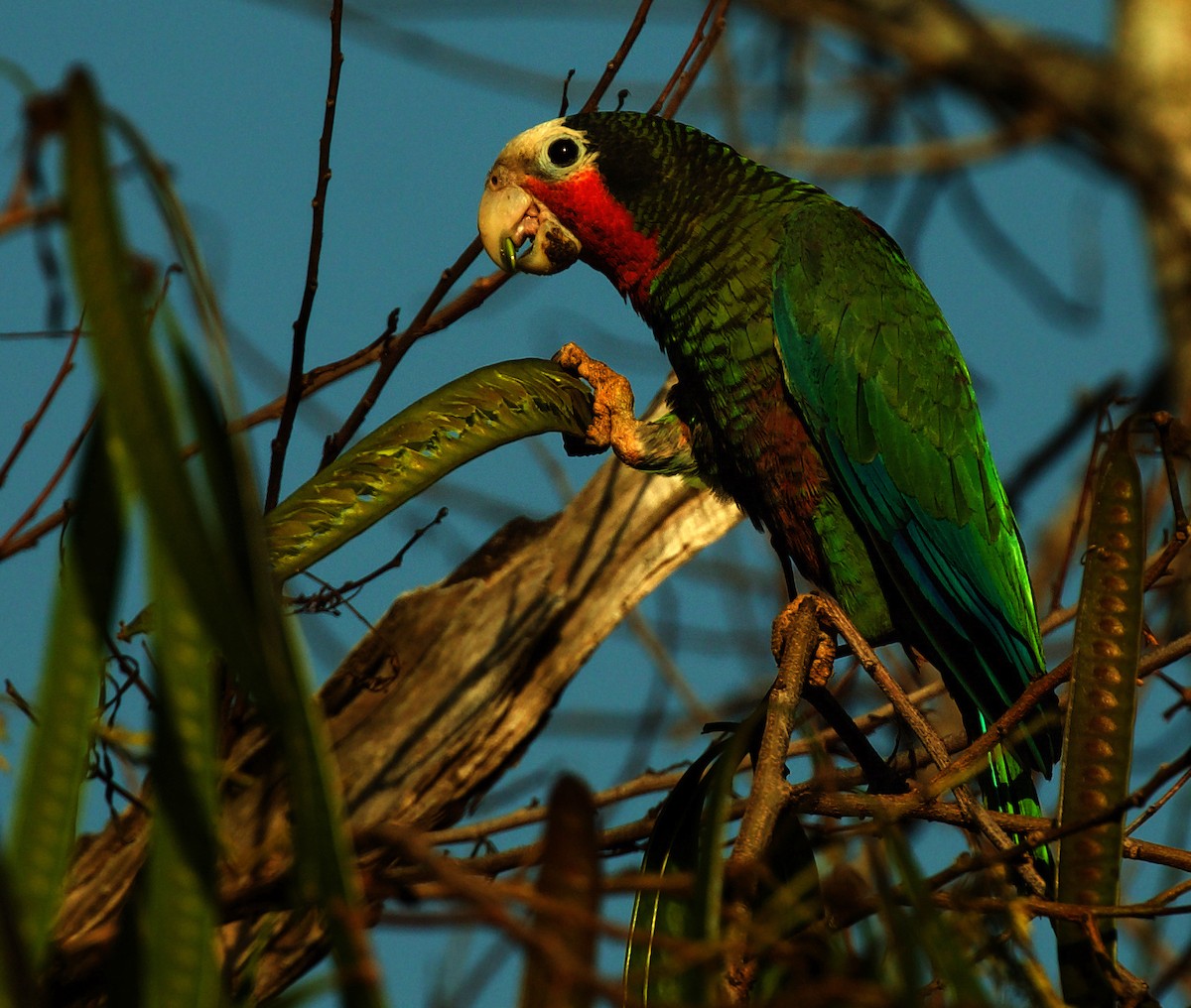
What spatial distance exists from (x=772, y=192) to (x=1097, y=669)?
154 centimetres

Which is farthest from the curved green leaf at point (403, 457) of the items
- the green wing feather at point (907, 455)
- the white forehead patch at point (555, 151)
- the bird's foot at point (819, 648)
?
the white forehead patch at point (555, 151)

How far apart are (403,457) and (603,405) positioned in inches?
33.1

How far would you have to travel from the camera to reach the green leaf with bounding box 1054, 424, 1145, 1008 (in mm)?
1181

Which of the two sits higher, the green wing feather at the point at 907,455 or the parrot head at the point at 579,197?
the parrot head at the point at 579,197

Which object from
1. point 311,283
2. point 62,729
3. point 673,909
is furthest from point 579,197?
point 62,729

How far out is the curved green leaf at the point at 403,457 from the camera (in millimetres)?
1295

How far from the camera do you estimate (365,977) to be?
2.42ft

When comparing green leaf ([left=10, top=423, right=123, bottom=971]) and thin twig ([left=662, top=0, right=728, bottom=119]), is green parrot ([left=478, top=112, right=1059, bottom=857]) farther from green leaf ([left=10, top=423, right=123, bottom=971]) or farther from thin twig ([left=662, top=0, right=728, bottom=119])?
green leaf ([left=10, top=423, right=123, bottom=971])

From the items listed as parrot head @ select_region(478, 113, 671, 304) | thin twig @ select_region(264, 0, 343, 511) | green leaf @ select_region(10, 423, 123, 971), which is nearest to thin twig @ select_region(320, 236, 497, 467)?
thin twig @ select_region(264, 0, 343, 511)

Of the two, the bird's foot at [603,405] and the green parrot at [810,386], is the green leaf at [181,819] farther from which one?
the green parrot at [810,386]

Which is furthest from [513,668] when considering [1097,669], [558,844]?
[558,844]

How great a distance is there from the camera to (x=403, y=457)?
4.62ft

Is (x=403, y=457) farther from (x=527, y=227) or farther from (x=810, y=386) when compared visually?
(x=527, y=227)

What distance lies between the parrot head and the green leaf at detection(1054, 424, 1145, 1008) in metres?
1.35
